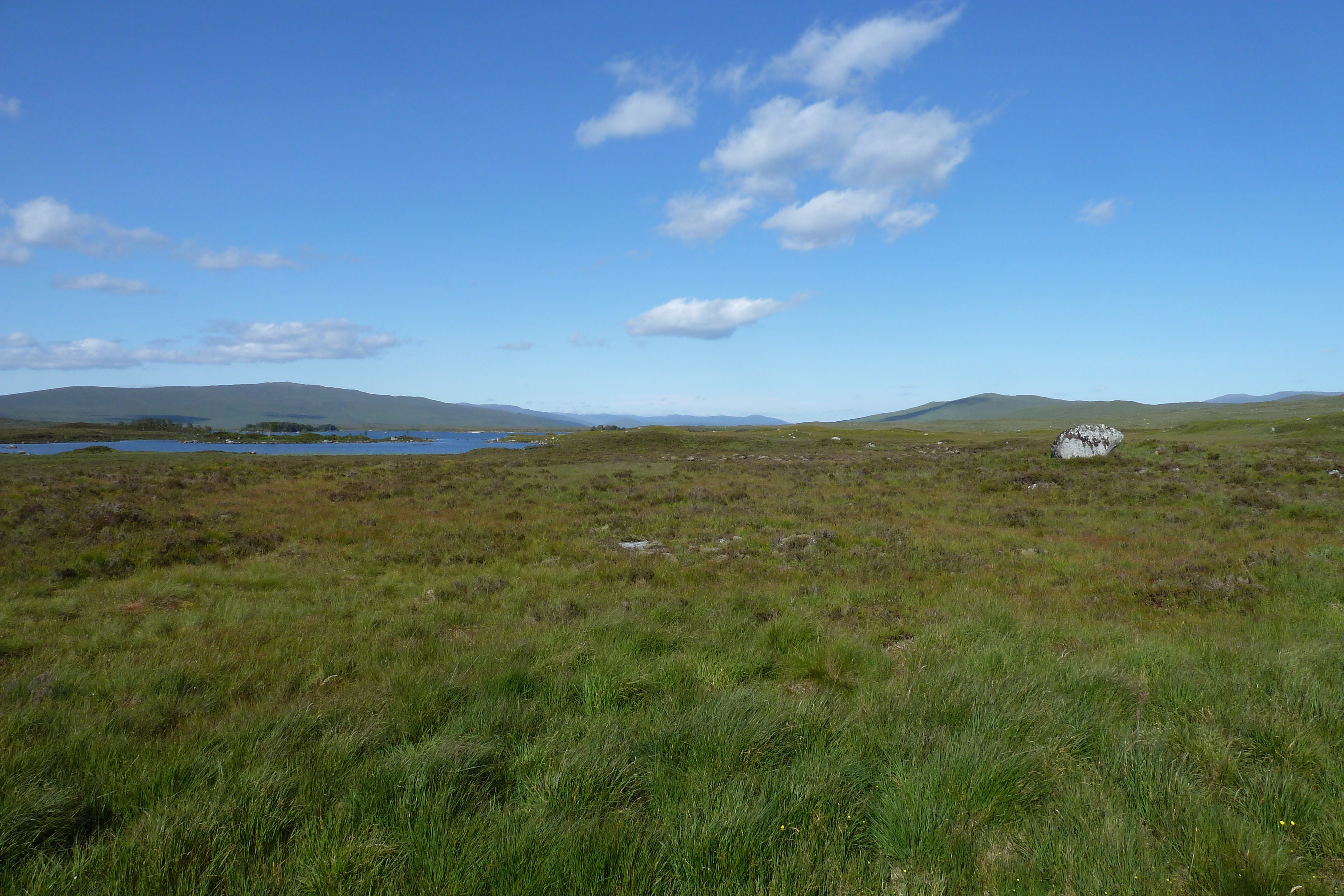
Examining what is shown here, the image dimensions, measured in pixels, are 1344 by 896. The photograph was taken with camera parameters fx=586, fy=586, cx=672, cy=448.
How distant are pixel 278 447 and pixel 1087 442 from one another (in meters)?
98.0

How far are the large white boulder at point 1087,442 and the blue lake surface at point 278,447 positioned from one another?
2109 inches

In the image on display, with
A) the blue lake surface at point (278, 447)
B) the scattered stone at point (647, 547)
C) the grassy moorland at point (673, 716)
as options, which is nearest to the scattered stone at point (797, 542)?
the grassy moorland at point (673, 716)

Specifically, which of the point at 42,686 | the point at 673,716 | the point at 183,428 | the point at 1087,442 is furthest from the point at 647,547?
the point at 183,428

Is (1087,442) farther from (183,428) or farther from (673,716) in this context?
(183,428)

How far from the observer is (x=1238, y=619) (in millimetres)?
8336

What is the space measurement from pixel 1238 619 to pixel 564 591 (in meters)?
10.2

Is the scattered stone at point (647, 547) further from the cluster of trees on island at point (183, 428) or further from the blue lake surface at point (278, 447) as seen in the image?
the cluster of trees on island at point (183, 428)

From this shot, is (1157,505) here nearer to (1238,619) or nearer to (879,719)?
(1238,619)

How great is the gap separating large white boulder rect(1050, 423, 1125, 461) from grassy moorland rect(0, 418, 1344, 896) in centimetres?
2095

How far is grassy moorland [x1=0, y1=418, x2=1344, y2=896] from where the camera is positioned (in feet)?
9.81

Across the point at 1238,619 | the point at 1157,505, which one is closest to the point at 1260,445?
the point at 1157,505

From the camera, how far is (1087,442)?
34375 mm

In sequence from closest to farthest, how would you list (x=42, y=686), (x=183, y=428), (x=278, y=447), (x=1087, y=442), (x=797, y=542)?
(x=42, y=686) → (x=797, y=542) → (x=1087, y=442) → (x=278, y=447) → (x=183, y=428)

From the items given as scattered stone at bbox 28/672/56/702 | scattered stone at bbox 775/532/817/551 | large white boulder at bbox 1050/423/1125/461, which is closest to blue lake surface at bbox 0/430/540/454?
large white boulder at bbox 1050/423/1125/461
